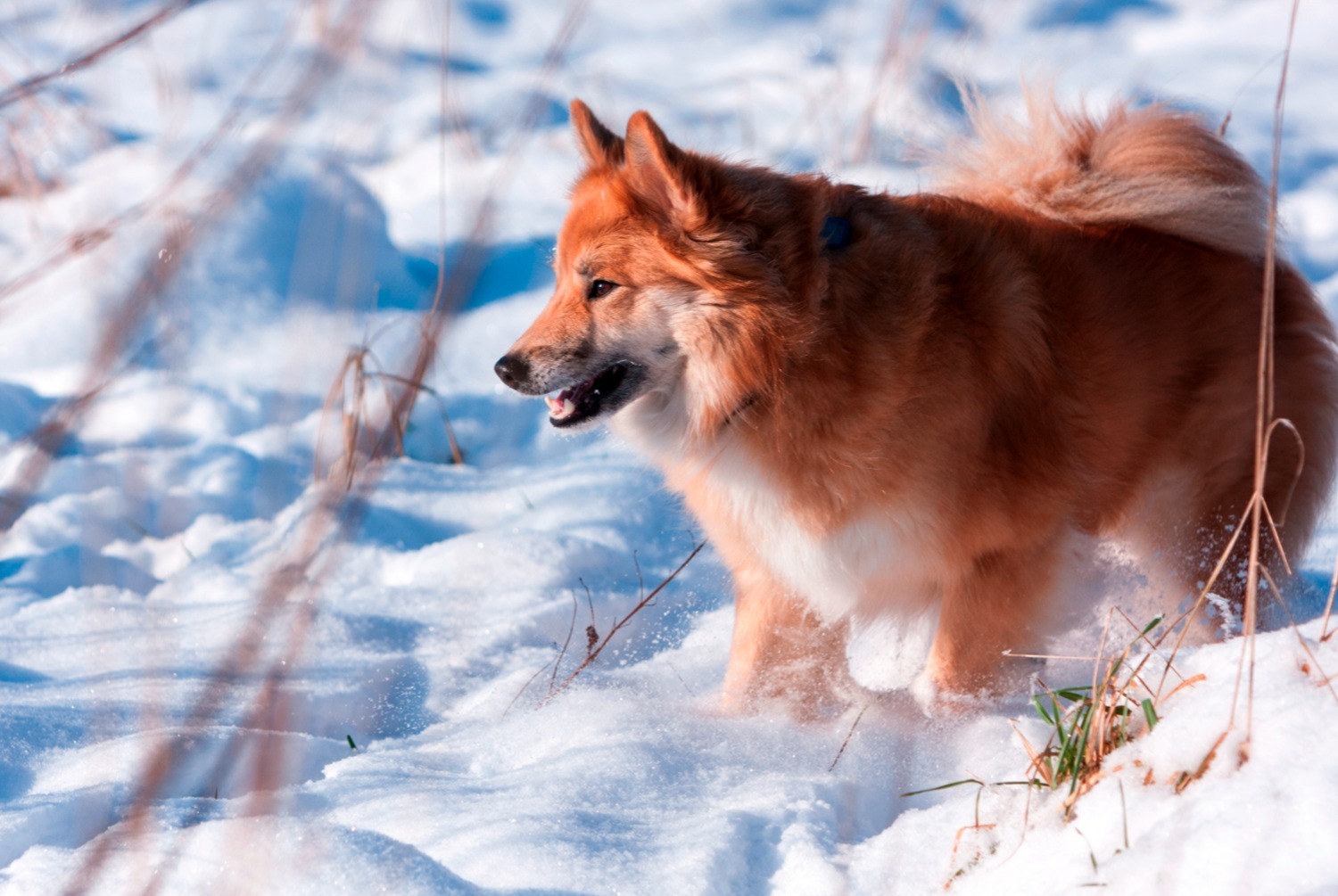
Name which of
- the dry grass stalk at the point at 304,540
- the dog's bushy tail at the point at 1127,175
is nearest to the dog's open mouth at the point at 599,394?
the dog's bushy tail at the point at 1127,175

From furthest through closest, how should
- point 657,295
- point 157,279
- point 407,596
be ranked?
point 407,596, point 657,295, point 157,279

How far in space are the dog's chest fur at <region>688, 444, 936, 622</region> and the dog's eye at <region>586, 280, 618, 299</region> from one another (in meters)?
0.47

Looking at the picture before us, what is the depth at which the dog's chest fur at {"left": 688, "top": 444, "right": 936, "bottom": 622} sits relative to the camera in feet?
8.24

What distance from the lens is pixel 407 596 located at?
10.8ft

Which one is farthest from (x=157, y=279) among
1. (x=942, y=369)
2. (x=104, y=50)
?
(x=942, y=369)

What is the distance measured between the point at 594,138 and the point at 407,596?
4.96 feet

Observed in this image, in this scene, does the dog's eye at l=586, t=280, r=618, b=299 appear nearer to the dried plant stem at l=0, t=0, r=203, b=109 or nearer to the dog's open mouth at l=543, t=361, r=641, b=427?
the dog's open mouth at l=543, t=361, r=641, b=427

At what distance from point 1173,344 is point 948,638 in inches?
40.0

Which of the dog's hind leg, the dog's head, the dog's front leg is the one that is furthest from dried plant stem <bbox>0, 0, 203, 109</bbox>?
the dog's hind leg

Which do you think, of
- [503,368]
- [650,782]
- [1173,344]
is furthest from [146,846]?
[1173,344]

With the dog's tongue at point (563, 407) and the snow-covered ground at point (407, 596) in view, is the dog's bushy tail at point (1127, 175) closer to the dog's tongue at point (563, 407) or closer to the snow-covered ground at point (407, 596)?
Result: the snow-covered ground at point (407, 596)

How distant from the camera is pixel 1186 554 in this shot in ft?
9.86

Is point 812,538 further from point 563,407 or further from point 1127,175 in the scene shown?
point 1127,175

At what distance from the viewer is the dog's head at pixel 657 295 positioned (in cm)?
242
